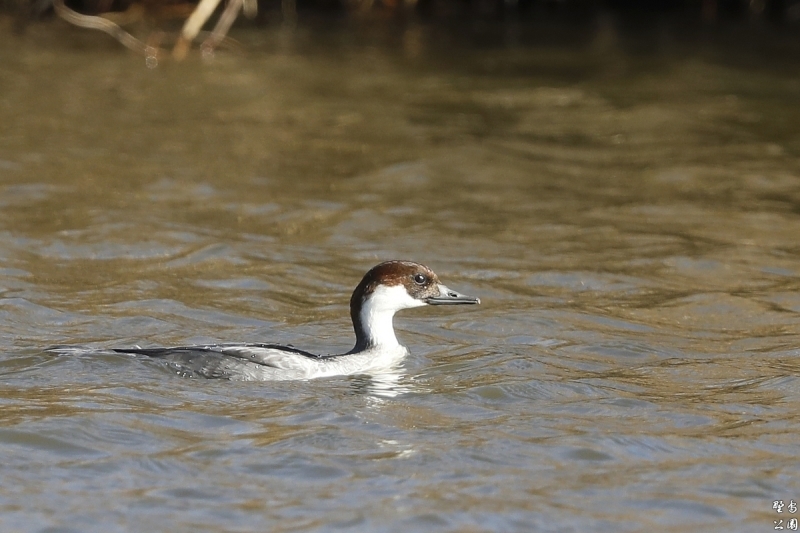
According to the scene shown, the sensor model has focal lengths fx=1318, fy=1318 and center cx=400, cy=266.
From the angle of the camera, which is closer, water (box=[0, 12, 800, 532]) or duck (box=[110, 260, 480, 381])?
water (box=[0, 12, 800, 532])

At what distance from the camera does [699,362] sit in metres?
8.91

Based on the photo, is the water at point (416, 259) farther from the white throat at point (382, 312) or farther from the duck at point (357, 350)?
the white throat at point (382, 312)

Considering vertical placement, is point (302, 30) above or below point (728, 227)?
above

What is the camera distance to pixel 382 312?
8906mm

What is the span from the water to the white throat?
1.23 ft

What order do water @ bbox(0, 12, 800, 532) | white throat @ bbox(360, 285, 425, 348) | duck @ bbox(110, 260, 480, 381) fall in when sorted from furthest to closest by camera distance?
white throat @ bbox(360, 285, 425, 348) → duck @ bbox(110, 260, 480, 381) → water @ bbox(0, 12, 800, 532)

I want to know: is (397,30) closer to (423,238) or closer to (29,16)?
(29,16)

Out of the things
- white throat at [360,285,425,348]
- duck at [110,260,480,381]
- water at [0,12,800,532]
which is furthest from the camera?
white throat at [360,285,425,348]

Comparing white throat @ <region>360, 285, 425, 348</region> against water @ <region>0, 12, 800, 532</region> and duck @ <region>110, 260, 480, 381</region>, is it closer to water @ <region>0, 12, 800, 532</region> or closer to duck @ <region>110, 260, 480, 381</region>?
duck @ <region>110, 260, 480, 381</region>

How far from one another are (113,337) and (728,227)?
6.10 m

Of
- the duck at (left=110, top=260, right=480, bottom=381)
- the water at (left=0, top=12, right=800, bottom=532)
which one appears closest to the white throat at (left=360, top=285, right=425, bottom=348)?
the duck at (left=110, top=260, right=480, bottom=381)

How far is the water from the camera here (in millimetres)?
6520

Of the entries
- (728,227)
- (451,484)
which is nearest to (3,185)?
(728,227)

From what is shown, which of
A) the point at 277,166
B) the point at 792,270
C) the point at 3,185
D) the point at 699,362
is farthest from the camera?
the point at 277,166
